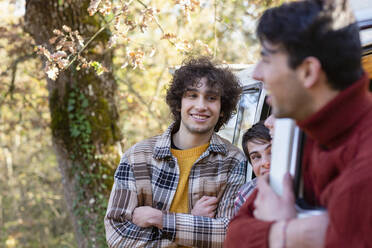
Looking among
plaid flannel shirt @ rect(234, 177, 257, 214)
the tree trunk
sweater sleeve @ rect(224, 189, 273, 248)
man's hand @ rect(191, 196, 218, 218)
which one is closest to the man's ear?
sweater sleeve @ rect(224, 189, 273, 248)

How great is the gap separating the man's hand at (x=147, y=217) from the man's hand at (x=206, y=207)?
0.23 metres

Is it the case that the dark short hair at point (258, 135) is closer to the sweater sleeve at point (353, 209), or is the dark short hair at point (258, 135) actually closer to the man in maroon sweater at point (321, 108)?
the man in maroon sweater at point (321, 108)

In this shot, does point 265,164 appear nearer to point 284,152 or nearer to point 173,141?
point 173,141

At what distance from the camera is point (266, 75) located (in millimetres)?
1398

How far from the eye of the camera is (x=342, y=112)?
4.13 feet

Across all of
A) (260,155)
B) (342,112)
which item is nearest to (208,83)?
(260,155)

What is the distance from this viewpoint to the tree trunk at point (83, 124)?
5395 millimetres

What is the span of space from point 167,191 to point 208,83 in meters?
0.82

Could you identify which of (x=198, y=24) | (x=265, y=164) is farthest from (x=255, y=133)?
(x=198, y=24)

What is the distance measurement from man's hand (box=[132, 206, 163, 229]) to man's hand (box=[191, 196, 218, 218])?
0.76ft

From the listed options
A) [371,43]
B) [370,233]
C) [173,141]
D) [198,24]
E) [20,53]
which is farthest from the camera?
[198,24]

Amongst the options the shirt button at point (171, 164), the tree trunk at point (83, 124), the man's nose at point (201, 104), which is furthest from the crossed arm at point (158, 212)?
the tree trunk at point (83, 124)

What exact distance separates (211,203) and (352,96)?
166cm

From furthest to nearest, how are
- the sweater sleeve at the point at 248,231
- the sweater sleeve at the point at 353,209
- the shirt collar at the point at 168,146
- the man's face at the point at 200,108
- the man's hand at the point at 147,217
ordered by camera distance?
1. the man's face at the point at 200,108
2. the shirt collar at the point at 168,146
3. the man's hand at the point at 147,217
4. the sweater sleeve at the point at 248,231
5. the sweater sleeve at the point at 353,209
